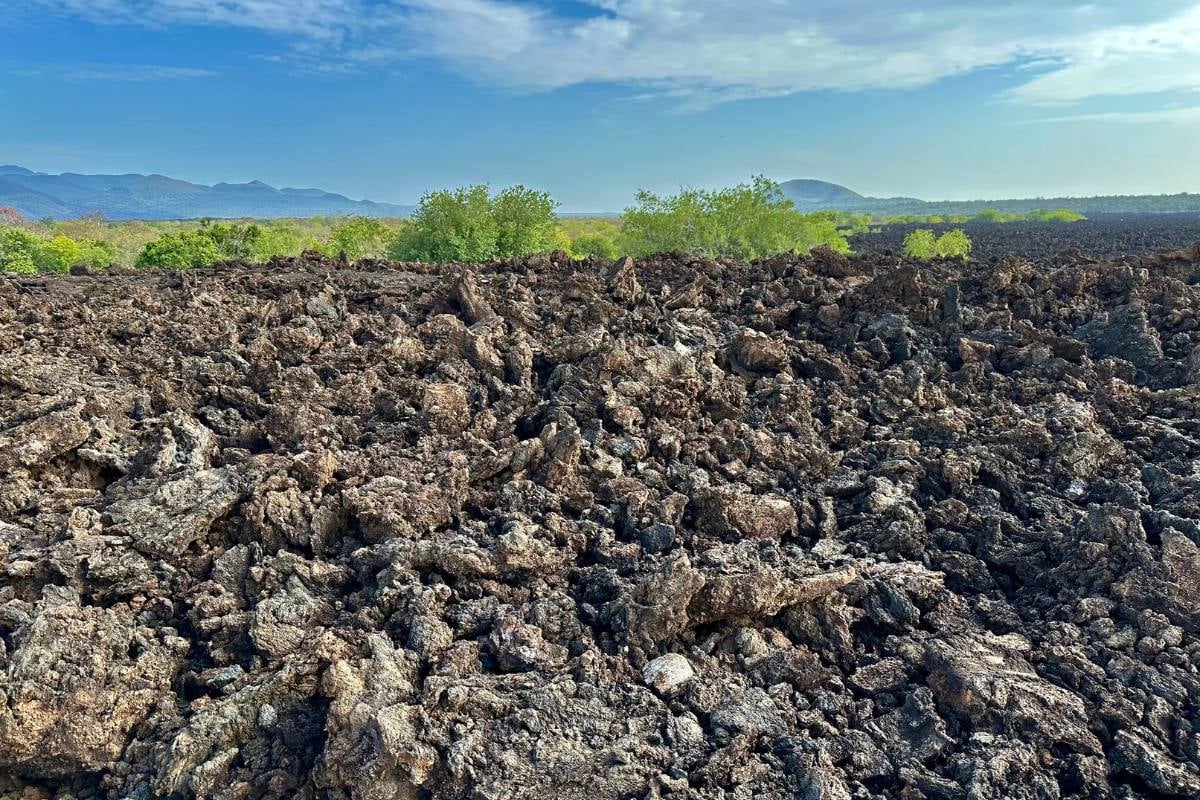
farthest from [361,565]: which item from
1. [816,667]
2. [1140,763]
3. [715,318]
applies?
[715,318]

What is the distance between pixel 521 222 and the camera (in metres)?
40.6

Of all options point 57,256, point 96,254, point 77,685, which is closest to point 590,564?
point 77,685

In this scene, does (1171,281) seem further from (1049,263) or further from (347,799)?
(347,799)

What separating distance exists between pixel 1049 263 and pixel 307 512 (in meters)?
20.5

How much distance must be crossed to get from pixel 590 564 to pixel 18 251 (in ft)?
126

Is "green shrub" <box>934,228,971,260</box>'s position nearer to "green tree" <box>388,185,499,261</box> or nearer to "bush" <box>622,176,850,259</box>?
"bush" <box>622,176,850,259</box>

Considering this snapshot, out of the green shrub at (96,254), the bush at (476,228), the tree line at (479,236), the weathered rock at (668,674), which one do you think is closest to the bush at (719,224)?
the tree line at (479,236)

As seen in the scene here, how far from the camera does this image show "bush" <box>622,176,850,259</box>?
4672 centimetres

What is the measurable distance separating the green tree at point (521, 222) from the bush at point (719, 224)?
7.94 metres

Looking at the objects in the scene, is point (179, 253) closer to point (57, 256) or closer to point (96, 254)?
point (57, 256)

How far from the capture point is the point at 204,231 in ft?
123

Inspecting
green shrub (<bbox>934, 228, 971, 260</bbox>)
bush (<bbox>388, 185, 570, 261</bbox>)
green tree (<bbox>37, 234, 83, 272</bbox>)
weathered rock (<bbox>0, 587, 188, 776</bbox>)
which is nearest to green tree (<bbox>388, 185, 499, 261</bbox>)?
bush (<bbox>388, 185, 570, 261</bbox>)

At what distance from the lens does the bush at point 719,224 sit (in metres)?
46.7

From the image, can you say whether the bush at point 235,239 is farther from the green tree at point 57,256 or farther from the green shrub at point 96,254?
the green shrub at point 96,254
